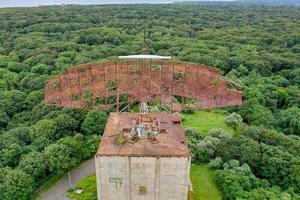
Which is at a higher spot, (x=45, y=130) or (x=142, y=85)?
(x=142, y=85)

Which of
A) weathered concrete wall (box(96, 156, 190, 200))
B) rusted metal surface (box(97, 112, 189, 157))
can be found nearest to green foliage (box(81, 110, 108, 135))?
rusted metal surface (box(97, 112, 189, 157))

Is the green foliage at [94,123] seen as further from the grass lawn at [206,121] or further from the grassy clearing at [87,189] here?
A: the grass lawn at [206,121]

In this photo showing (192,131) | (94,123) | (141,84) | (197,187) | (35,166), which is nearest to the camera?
(141,84)

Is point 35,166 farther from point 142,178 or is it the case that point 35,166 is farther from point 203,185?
point 203,185

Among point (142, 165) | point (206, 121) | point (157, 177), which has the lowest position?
point (206, 121)

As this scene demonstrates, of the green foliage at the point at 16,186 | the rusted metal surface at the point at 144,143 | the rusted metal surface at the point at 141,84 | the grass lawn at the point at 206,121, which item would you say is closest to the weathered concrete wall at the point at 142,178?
the rusted metal surface at the point at 144,143

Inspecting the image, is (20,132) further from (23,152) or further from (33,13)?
(33,13)

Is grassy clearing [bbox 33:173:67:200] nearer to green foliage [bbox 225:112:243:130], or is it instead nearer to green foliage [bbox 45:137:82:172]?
green foliage [bbox 45:137:82:172]

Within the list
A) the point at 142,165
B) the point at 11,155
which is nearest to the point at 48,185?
the point at 11,155
